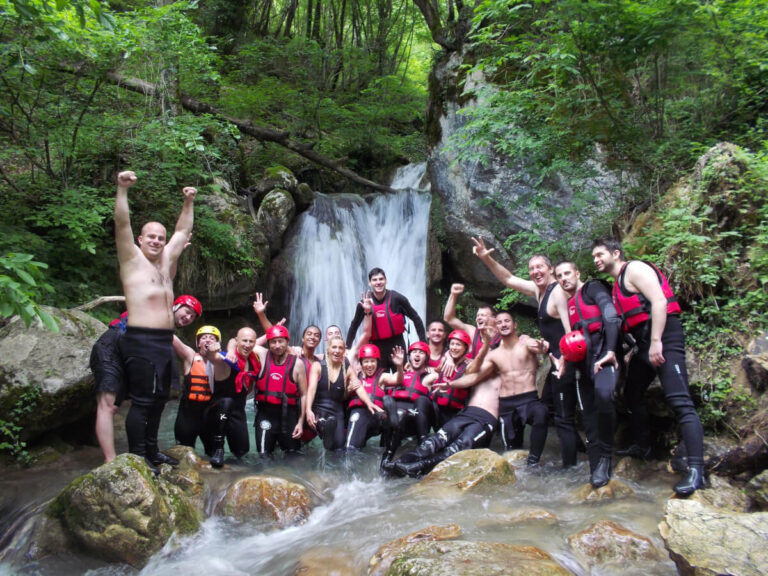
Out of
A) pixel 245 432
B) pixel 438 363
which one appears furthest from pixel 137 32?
pixel 438 363

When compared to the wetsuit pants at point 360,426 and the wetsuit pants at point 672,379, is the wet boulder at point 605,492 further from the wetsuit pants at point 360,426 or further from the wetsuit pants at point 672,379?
the wetsuit pants at point 360,426

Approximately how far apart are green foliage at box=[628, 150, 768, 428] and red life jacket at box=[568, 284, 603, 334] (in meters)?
1.32

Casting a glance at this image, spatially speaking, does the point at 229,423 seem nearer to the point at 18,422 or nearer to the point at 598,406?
the point at 18,422

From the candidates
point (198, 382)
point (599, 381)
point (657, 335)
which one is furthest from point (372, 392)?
point (657, 335)

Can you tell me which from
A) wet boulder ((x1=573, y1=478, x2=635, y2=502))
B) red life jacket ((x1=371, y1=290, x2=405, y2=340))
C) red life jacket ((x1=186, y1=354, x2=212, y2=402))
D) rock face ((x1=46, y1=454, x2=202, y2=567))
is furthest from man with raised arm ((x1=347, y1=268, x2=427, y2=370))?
rock face ((x1=46, y1=454, x2=202, y2=567))

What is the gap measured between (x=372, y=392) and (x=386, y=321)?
936mm

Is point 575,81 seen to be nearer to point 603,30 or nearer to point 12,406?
point 603,30

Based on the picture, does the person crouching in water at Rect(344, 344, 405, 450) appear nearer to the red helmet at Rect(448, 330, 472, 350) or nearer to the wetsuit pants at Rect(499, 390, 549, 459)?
the red helmet at Rect(448, 330, 472, 350)

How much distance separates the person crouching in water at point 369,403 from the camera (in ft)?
19.0

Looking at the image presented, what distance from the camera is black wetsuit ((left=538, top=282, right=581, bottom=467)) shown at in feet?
15.6

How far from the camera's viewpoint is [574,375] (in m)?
4.67

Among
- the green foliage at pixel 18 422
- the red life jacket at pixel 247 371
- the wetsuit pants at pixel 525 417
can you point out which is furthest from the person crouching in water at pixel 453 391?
the green foliage at pixel 18 422

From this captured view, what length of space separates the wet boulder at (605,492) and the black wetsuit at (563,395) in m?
0.58

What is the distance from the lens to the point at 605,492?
4156mm
